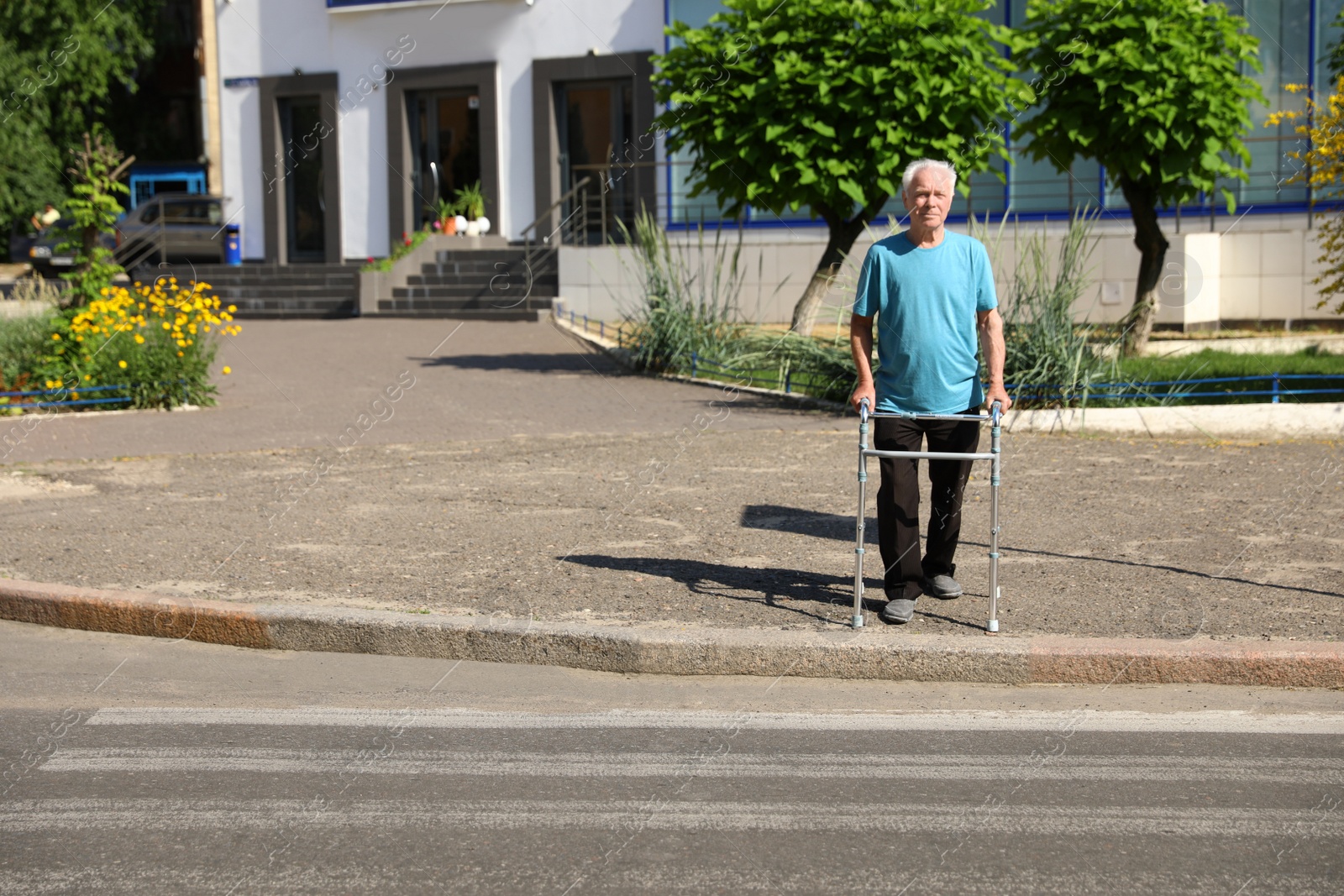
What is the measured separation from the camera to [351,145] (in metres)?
27.6

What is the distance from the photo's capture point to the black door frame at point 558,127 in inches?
979

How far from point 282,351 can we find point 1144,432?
1165 cm

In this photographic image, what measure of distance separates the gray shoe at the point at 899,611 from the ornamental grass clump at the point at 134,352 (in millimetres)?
9554

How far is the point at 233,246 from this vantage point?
2880 centimetres

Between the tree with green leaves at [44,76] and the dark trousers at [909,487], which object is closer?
the dark trousers at [909,487]

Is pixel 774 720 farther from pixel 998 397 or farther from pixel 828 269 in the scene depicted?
pixel 828 269

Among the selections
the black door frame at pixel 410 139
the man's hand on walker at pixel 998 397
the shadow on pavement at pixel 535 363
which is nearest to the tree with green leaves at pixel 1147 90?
the shadow on pavement at pixel 535 363

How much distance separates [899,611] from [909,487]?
0.56 metres

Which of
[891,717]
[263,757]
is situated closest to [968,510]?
[891,717]

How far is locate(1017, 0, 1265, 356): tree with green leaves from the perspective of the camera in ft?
45.0

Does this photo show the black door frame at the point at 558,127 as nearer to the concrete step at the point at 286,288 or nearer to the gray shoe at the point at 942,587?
the concrete step at the point at 286,288

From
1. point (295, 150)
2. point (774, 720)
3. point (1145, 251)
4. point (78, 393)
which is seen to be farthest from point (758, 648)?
point (295, 150)

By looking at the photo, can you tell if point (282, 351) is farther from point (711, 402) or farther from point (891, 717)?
point (891, 717)

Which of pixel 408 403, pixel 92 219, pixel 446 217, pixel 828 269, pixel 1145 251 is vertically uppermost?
pixel 446 217
